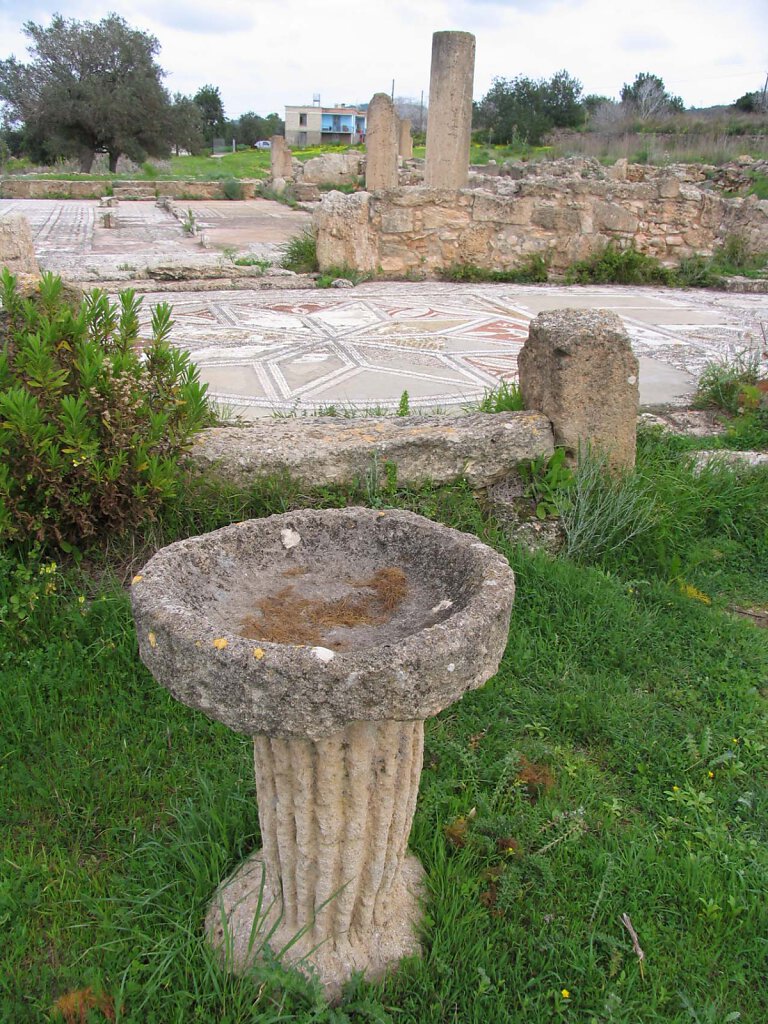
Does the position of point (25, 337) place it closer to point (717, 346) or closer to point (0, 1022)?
point (0, 1022)

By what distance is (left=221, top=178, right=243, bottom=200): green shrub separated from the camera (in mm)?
18922

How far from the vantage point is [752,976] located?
5.61 feet

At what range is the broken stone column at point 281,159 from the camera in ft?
69.0

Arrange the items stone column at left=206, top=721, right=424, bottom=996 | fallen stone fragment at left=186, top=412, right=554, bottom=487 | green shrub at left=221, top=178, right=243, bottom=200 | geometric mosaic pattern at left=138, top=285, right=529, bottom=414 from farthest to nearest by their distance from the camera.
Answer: green shrub at left=221, top=178, right=243, bottom=200, geometric mosaic pattern at left=138, top=285, right=529, bottom=414, fallen stone fragment at left=186, top=412, right=554, bottom=487, stone column at left=206, top=721, right=424, bottom=996

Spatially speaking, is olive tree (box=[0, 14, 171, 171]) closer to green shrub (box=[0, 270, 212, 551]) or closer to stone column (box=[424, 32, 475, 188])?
stone column (box=[424, 32, 475, 188])

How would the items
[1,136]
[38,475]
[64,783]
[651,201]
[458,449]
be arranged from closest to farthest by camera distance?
[64,783], [38,475], [458,449], [651,201], [1,136]

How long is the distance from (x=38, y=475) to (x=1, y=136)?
3758 cm

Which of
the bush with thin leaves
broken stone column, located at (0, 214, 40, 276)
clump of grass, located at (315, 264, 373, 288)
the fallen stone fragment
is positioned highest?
broken stone column, located at (0, 214, 40, 276)

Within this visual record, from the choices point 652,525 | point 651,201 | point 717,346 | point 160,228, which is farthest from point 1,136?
point 652,525

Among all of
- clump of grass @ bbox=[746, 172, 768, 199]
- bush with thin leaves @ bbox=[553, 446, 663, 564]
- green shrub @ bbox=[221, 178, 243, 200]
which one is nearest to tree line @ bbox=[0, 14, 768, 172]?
green shrub @ bbox=[221, 178, 243, 200]

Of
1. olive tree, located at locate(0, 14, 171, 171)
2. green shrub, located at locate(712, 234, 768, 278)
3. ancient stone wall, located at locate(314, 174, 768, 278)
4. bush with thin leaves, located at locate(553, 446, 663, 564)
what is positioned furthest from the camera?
olive tree, located at locate(0, 14, 171, 171)

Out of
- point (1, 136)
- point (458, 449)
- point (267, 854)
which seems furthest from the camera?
point (1, 136)

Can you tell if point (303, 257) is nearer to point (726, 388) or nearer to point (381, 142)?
point (726, 388)

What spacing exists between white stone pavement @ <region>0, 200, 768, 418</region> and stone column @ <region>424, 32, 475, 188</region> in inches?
117
